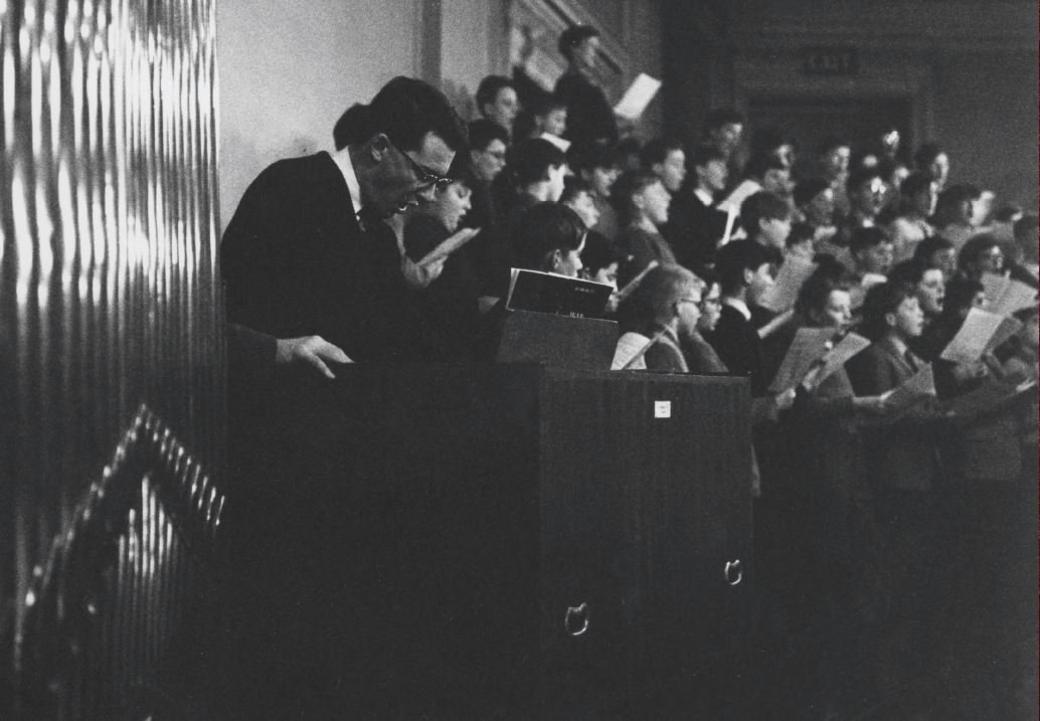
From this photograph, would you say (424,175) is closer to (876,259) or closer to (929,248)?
(929,248)

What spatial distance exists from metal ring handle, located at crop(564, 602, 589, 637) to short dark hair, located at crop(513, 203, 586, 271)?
1.47m

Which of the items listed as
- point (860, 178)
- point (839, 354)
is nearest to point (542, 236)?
point (839, 354)

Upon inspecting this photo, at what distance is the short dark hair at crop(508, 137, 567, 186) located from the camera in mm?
3730

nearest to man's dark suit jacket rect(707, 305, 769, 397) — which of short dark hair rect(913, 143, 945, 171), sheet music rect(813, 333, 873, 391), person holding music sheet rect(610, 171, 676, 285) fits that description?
sheet music rect(813, 333, 873, 391)

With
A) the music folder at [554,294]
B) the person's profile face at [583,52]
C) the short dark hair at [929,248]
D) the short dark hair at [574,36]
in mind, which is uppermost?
the short dark hair at [574,36]

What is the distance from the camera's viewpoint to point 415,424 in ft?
5.87

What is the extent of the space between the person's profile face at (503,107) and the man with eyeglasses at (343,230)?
5.78 feet

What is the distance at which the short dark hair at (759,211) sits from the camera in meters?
4.86

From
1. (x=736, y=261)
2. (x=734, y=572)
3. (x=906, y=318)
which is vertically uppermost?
(x=736, y=261)

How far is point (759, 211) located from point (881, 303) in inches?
25.9

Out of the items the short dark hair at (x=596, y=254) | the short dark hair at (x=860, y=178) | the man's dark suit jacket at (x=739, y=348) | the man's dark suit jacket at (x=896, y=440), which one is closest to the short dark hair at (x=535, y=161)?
the short dark hair at (x=596, y=254)

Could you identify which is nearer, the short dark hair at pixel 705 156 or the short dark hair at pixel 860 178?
the short dark hair at pixel 705 156

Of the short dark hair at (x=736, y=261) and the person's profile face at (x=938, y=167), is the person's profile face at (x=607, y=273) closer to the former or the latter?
the short dark hair at (x=736, y=261)

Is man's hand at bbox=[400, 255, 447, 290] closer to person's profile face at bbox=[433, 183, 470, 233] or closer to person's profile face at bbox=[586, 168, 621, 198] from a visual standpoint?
person's profile face at bbox=[433, 183, 470, 233]
